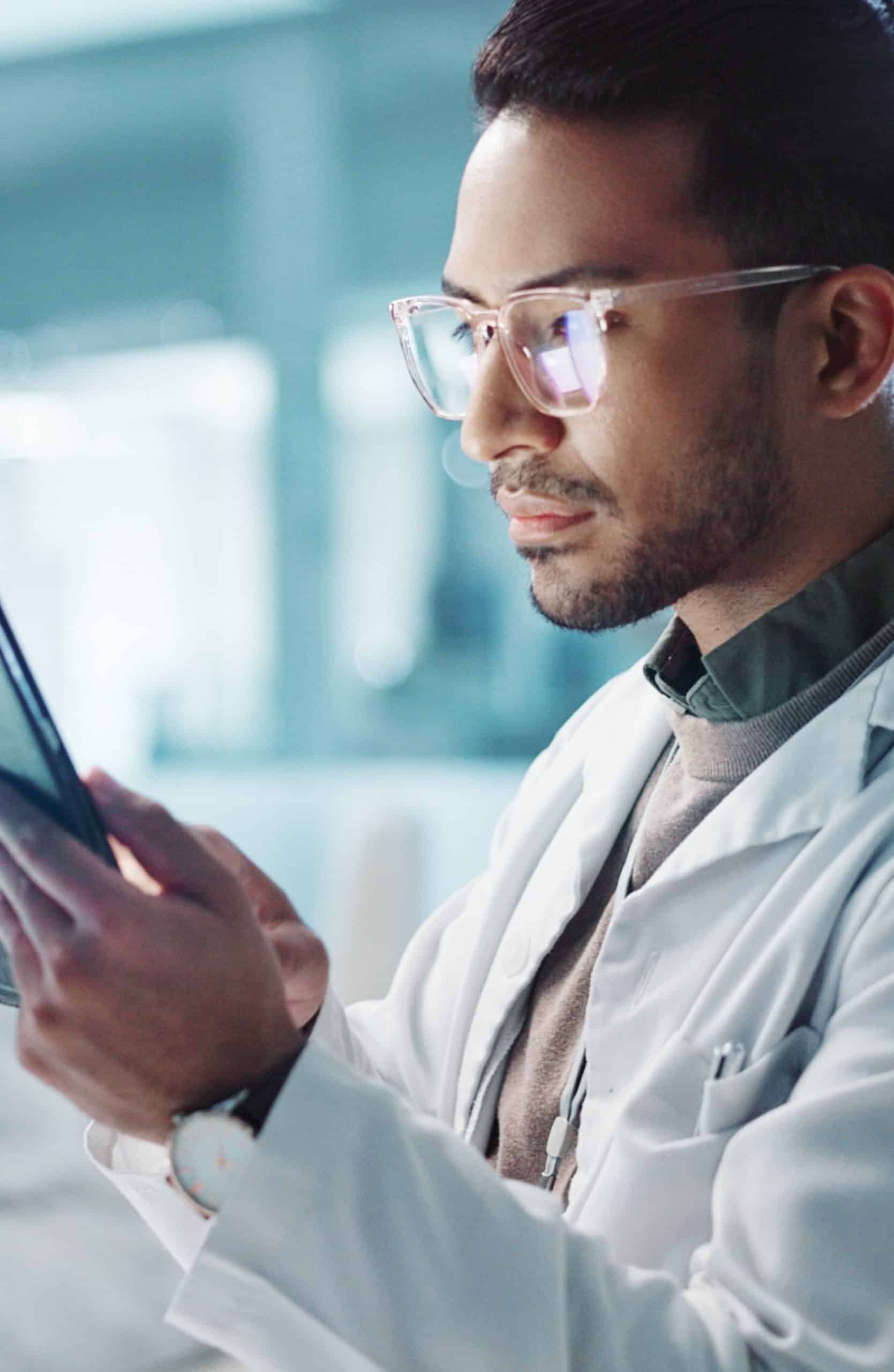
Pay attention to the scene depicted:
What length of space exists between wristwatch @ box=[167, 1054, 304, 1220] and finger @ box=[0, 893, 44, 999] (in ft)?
0.36

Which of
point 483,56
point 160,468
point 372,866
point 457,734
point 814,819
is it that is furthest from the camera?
point 160,468

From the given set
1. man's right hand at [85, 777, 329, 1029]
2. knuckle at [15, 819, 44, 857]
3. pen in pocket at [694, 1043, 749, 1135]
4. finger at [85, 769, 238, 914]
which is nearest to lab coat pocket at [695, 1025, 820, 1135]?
pen in pocket at [694, 1043, 749, 1135]

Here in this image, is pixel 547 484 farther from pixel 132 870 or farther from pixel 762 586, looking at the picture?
pixel 132 870

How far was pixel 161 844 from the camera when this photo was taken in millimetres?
780

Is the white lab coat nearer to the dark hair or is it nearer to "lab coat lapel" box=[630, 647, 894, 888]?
"lab coat lapel" box=[630, 647, 894, 888]

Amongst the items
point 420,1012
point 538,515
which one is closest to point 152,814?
point 538,515

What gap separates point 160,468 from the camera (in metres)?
6.62

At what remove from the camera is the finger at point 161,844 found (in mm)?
774

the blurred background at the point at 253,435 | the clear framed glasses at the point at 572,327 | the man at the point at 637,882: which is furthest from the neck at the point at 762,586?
the blurred background at the point at 253,435

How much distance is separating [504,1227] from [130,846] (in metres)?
0.32

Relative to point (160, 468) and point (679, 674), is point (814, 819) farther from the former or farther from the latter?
point (160, 468)

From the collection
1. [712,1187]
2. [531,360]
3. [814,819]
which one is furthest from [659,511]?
[712,1187]

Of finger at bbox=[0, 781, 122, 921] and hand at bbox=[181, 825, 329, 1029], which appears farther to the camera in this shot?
hand at bbox=[181, 825, 329, 1029]

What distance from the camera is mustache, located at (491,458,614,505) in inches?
48.9
